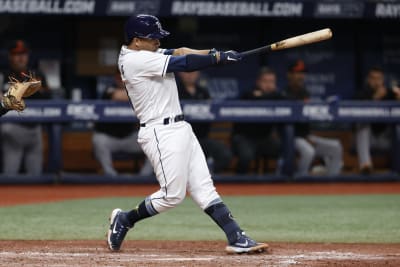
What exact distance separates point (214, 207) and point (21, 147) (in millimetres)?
5759

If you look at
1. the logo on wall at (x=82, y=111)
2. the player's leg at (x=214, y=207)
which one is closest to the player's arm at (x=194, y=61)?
the player's leg at (x=214, y=207)

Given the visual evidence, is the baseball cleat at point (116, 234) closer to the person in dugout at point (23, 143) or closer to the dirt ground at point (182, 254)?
the dirt ground at point (182, 254)

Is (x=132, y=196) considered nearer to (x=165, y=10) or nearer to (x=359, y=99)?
(x=165, y=10)

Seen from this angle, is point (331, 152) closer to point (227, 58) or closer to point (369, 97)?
point (369, 97)

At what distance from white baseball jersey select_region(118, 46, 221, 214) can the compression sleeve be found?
82 millimetres

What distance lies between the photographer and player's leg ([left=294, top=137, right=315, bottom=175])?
37.1 ft

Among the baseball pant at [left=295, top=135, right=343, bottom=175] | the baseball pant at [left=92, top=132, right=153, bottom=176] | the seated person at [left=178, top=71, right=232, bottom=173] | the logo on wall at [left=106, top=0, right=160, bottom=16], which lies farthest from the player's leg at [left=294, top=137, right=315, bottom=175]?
the logo on wall at [left=106, top=0, right=160, bottom=16]

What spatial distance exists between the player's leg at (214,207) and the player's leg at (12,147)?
5598 millimetres

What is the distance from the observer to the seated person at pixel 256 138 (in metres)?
11.2

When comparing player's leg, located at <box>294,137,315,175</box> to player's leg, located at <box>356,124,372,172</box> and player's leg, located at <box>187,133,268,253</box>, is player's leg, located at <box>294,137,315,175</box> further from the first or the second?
player's leg, located at <box>187,133,268,253</box>

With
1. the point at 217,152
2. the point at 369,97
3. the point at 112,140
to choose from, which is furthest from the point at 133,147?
the point at 369,97

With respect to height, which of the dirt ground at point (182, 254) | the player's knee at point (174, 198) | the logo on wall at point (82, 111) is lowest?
the dirt ground at point (182, 254)

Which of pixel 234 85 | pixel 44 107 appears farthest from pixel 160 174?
pixel 234 85

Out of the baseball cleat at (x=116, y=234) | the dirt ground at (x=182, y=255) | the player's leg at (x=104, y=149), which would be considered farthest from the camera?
the player's leg at (x=104, y=149)
